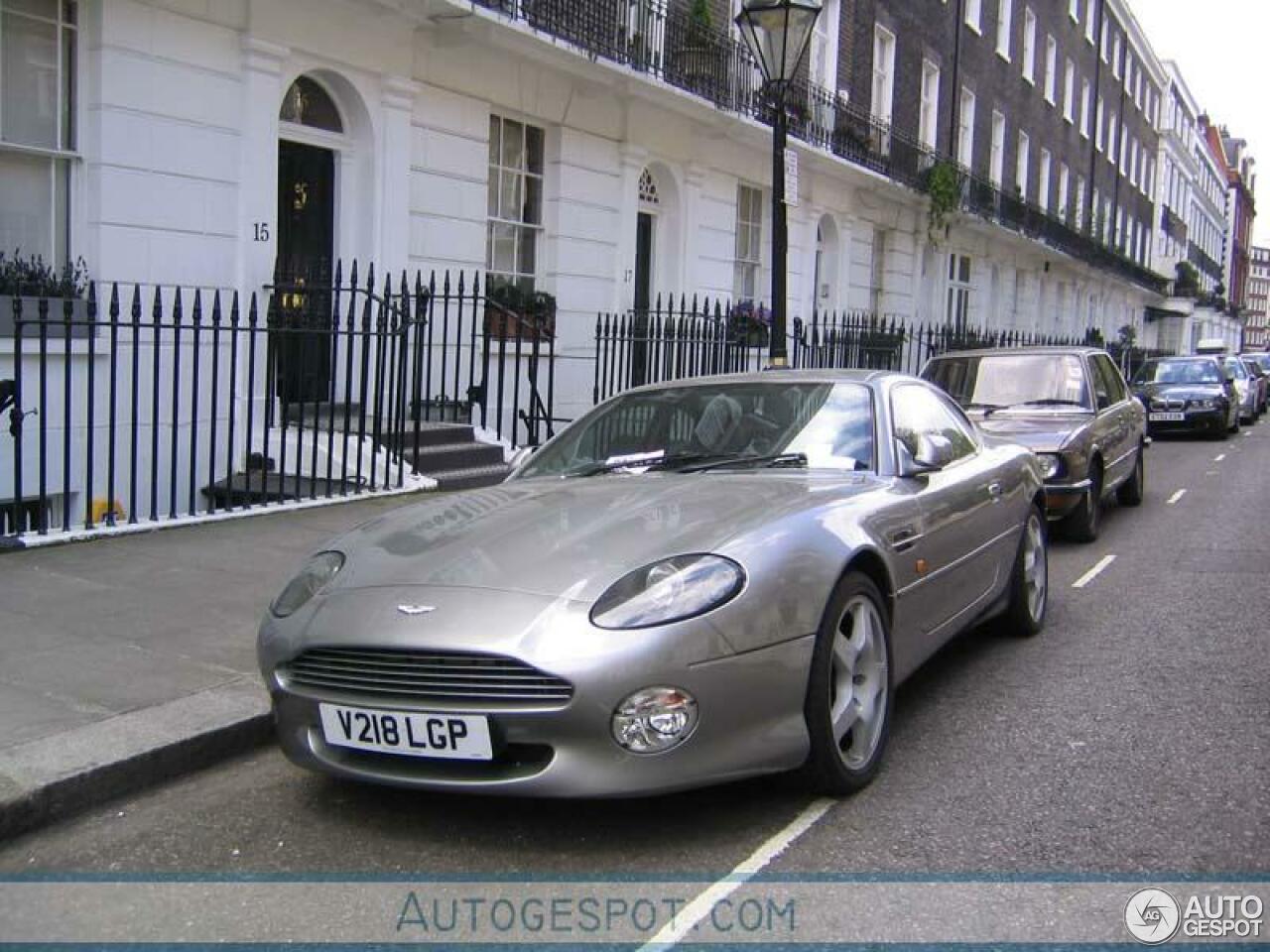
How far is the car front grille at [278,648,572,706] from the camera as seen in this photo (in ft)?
11.7

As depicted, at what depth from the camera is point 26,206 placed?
895cm

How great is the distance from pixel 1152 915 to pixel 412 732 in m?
2.14

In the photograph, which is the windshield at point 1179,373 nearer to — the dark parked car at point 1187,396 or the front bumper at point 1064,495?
the dark parked car at point 1187,396

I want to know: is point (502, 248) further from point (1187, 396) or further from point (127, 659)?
point (1187, 396)

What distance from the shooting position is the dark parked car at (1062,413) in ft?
31.7

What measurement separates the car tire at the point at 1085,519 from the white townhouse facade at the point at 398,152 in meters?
4.81

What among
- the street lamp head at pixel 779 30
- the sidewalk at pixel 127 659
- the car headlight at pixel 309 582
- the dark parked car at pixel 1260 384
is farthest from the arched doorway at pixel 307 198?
the dark parked car at pixel 1260 384

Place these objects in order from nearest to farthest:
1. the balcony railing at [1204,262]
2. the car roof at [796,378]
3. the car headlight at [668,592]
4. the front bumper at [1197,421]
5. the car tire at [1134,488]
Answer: the car headlight at [668,592]
the car roof at [796,378]
the car tire at [1134,488]
the front bumper at [1197,421]
the balcony railing at [1204,262]

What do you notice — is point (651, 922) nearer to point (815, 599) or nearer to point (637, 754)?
point (637, 754)

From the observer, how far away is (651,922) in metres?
3.32

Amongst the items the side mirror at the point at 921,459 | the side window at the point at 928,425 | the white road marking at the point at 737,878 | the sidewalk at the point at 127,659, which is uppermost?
the side window at the point at 928,425

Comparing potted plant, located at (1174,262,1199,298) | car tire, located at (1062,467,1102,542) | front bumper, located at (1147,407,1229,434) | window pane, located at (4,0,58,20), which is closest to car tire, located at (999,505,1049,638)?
car tire, located at (1062,467,1102,542)

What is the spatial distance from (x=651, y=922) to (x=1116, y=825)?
5.37ft

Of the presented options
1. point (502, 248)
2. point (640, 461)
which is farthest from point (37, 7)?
point (640, 461)
